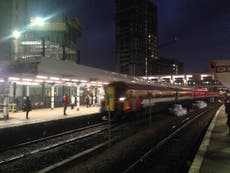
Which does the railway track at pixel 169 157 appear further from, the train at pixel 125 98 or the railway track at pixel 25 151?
the train at pixel 125 98

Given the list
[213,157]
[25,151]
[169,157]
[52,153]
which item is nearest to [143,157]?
[169,157]

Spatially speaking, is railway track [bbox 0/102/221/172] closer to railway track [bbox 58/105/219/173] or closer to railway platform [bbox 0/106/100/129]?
railway track [bbox 58/105/219/173]

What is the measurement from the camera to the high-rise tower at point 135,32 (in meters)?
80.7

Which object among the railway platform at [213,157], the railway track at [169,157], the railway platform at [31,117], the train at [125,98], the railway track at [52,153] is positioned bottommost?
the railway track at [169,157]

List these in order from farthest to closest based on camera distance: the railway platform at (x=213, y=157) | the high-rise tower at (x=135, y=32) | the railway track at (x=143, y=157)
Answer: the high-rise tower at (x=135, y=32), the railway track at (x=143, y=157), the railway platform at (x=213, y=157)

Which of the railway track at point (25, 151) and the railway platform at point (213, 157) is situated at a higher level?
the railway platform at point (213, 157)

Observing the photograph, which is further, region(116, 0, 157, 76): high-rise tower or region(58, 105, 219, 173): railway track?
region(116, 0, 157, 76): high-rise tower

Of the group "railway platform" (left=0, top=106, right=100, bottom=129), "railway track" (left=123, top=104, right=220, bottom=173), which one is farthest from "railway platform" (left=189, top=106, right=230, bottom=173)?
"railway platform" (left=0, top=106, right=100, bottom=129)

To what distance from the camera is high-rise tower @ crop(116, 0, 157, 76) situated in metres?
80.7

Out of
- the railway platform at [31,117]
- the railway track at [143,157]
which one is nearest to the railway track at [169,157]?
the railway track at [143,157]

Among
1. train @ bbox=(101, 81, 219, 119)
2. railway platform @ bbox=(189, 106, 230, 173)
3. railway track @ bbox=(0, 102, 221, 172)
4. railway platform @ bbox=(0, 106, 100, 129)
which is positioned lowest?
railway track @ bbox=(0, 102, 221, 172)

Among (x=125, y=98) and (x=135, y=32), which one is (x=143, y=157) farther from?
(x=135, y=32)

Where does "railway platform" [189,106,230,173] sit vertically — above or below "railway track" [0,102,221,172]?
above

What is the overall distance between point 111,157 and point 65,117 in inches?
494
